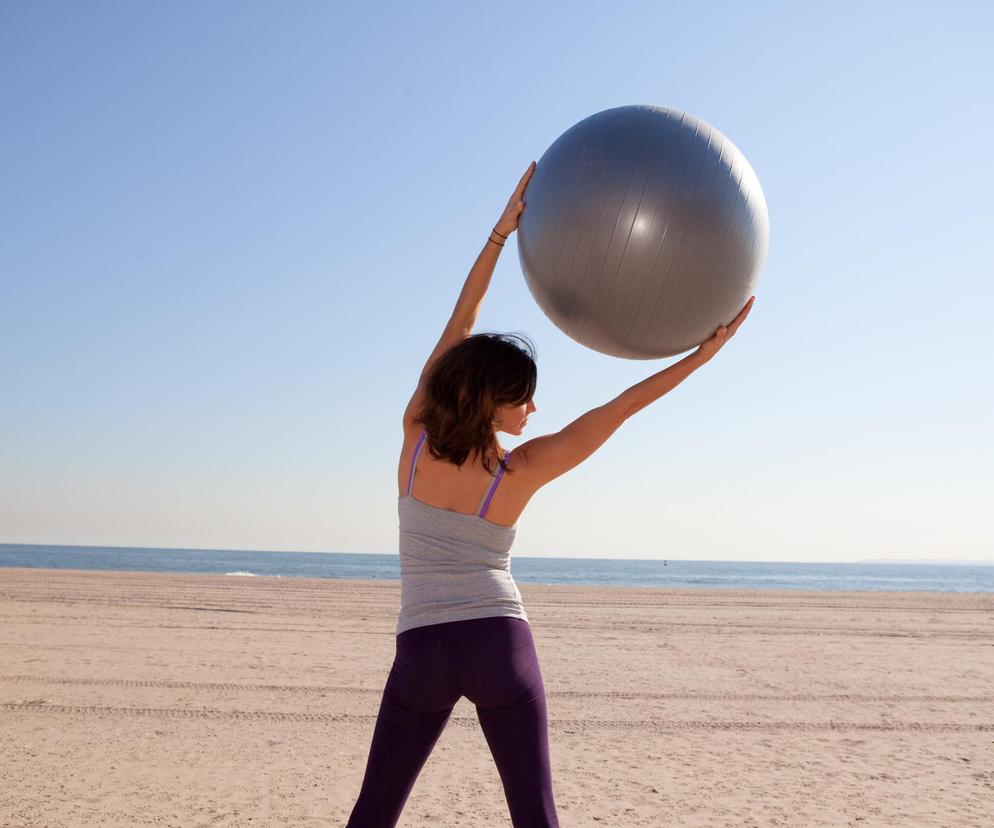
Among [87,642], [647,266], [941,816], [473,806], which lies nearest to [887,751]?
[941,816]

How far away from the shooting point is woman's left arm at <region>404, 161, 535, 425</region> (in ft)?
7.69

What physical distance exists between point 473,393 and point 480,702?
2.23 ft

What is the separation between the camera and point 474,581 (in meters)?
1.95

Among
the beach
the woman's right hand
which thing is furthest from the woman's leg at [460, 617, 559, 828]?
the beach

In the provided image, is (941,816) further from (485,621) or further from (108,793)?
(108,793)

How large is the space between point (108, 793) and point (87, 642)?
5534 millimetres

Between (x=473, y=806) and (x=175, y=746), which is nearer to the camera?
(x=473, y=806)

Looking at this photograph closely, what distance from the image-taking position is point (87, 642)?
9227 mm

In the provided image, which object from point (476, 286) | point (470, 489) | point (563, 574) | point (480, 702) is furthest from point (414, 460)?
point (563, 574)

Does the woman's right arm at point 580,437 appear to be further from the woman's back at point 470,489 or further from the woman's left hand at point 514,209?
the woman's left hand at point 514,209

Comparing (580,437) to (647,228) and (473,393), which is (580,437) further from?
(647,228)

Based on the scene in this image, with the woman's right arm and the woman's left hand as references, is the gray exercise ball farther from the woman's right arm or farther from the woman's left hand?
the woman's right arm

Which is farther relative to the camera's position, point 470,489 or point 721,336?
point 721,336

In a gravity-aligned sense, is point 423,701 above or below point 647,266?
below
